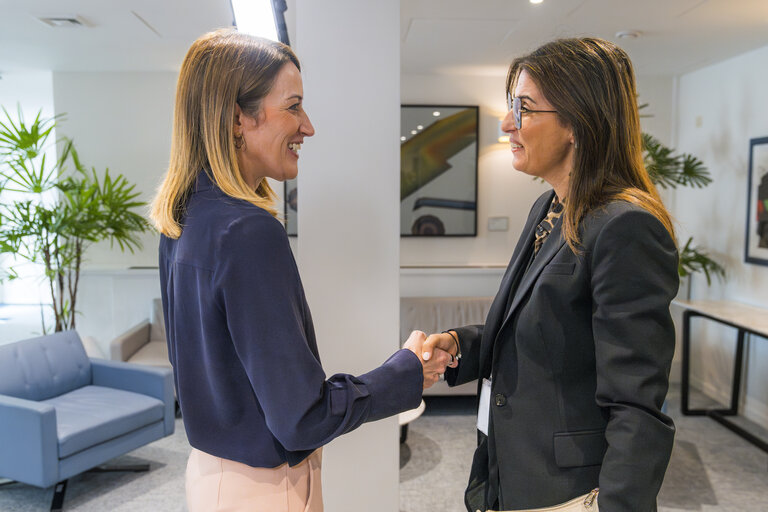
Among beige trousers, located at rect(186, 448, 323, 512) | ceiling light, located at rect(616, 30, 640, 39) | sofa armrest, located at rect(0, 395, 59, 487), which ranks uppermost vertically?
ceiling light, located at rect(616, 30, 640, 39)

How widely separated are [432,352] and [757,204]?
12.2 ft

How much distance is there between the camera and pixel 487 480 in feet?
4.30

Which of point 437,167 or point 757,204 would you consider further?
point 437,167

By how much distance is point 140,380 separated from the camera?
11.4 feet

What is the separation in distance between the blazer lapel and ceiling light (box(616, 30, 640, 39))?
2823 millimetres

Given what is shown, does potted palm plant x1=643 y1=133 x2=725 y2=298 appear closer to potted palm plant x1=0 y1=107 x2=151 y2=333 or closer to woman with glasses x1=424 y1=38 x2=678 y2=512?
woman with glasses x1=424 y1=38 x2=678 y2=512

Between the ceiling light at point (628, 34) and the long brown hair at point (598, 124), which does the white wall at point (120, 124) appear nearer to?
the ceiling light at point (628, 34)

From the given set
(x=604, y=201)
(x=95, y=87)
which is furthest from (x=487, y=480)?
(x=95, y=87)

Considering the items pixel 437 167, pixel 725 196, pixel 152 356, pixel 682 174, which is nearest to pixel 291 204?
pixel 437 167

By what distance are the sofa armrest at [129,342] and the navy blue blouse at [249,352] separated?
325 cm

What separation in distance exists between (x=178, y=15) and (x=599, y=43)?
9.51 ft

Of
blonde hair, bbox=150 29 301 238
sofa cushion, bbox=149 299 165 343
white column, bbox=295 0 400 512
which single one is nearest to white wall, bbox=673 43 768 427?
white column, bbox=295 0 400 512

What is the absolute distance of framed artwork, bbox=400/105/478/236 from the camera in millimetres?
5020

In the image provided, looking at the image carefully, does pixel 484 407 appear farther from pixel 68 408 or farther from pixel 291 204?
pixel 291 204
